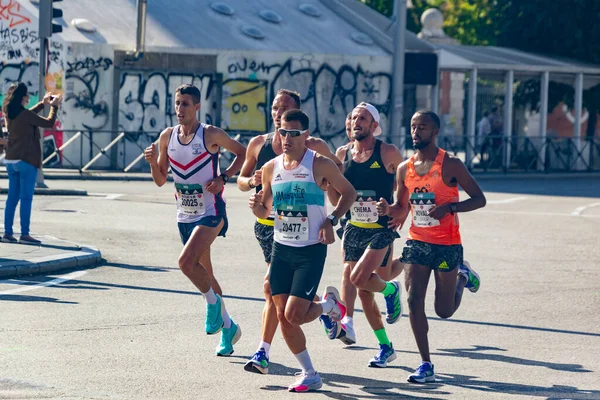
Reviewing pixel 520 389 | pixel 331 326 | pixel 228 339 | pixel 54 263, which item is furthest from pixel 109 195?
pixel 520 389

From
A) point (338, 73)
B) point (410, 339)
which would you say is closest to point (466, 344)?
point (410, 339)

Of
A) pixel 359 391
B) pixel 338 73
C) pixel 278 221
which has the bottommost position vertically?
pixel 359 391

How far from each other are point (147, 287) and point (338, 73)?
21.9 metres

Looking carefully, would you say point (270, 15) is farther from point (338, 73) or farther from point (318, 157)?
point (318, 157)

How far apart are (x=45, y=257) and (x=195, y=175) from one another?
4361 mm

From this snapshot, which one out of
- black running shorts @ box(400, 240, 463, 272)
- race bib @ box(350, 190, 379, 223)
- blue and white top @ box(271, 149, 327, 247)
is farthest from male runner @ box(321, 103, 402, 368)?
blue and white top @ box(271, 149, 327, 247)

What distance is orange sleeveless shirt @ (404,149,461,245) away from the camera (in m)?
8.19

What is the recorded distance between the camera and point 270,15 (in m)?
33.7

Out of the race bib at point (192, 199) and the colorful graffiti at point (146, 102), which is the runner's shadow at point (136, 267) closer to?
the race bib at point (192, 199)

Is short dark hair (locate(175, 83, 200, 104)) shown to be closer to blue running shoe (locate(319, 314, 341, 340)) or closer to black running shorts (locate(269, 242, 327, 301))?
black running shorts (locate(269, 242, 327, 301))

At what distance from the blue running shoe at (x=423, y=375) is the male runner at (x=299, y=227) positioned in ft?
2.22

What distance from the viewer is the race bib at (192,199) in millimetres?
8852

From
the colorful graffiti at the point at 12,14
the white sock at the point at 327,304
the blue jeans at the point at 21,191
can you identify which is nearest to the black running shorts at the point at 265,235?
the white sock at the point at 327,304

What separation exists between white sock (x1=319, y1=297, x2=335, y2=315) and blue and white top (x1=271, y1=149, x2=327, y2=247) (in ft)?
1.73
